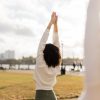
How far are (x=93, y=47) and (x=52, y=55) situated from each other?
166 inches

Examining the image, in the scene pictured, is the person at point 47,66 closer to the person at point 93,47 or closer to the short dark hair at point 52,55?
the short dark hair at point 52,55

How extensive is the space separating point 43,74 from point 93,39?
170 inches

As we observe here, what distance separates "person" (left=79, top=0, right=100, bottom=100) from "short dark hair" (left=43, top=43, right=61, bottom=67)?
4.18 m

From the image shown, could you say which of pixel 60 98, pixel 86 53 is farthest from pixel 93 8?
pixel 60 98

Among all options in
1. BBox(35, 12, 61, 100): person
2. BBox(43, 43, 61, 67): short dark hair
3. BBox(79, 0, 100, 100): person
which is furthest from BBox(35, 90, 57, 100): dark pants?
BBox(79, 0, 100, 100): person

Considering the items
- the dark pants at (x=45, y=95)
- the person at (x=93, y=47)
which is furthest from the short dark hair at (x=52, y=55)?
the person at (x=93, y=47)

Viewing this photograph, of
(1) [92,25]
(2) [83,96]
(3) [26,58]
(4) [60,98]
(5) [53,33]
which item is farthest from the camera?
(3) [26,58]

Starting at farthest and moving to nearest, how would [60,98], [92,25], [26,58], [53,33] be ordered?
1. [26,58]
2. [60,98]
3. [53,33]
4. [92,25]

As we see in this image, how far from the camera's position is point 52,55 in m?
5.80

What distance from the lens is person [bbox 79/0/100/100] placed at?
1575 mm

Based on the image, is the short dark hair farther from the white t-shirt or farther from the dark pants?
the dark pants

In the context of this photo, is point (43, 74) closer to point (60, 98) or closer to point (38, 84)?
point (38, 84)

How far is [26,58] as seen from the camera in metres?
154

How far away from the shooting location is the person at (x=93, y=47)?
158 cm
